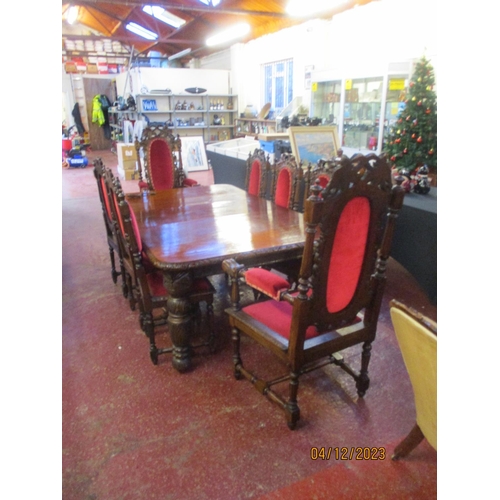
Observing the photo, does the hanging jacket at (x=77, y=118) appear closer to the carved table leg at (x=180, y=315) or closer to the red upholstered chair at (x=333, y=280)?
the carved table leg at (x=180, y=315)

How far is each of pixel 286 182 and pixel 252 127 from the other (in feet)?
22.8

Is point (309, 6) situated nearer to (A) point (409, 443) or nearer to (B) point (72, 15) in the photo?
(A) point (409, 443)

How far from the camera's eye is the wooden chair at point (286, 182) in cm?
295

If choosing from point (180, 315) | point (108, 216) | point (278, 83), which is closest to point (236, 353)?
point (180, 315)

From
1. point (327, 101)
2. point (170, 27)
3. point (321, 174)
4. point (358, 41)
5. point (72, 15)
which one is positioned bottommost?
point (321, 174)

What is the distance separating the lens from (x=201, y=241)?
2.22m

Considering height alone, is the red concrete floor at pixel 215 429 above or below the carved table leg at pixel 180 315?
below

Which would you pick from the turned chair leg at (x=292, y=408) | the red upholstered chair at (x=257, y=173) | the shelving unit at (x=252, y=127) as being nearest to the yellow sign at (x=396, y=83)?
the red upholstered chair at (x=257, y=173)

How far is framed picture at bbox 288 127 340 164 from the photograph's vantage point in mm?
4422

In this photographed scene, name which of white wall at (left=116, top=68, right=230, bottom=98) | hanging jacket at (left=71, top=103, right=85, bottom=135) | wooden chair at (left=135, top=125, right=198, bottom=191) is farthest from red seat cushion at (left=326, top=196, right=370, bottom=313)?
hanging jacket at (left=71, top=103, right=85, bottom=135)

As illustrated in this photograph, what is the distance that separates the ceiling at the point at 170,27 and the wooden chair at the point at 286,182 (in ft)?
14.5
